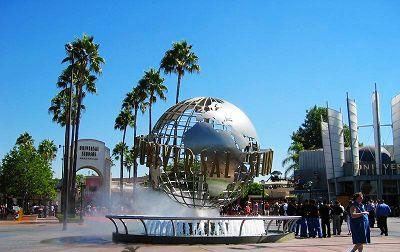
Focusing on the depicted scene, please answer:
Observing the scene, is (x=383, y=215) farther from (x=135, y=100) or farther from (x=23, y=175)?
(x=23, y=175)

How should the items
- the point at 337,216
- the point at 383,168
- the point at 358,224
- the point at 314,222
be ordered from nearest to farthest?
1. the point at 358,224
2. the point at 314,222
3. the point at 337,216
4. the point at 383,168

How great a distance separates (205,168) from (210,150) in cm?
63

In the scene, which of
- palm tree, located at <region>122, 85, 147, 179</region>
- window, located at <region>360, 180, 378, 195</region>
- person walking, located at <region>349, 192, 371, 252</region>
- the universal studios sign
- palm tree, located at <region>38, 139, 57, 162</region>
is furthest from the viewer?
palm tree, located at <region>38, 139, 57, 162</region>

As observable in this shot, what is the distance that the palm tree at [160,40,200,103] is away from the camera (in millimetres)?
40406

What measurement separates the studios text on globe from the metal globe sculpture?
33 millimetres

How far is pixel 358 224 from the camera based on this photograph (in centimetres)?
1060

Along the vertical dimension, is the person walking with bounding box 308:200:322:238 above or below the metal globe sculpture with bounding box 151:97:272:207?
below

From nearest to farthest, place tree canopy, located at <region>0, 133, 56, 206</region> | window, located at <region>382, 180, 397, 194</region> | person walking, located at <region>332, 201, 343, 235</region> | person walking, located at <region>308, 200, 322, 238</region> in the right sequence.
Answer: person walking, located at <region>308, 200, 322, 238</region>, person walking, located at <region>332, 201, 343, 235</region>, tree canopy, located at <region>0, 133, 56, 206</region>, window, located at <region>382, 180, 397, 194</region>

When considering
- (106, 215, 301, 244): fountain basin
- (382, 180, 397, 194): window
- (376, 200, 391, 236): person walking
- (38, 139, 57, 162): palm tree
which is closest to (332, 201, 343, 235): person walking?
(376, 200, 391, 236): person walking

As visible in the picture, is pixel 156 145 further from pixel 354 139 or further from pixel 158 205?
pixel 354 139

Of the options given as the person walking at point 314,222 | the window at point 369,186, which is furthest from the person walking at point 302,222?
the window at point 369,186

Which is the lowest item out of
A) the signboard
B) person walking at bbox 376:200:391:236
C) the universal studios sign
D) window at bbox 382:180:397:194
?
person walking at bbox 376:200:391:236

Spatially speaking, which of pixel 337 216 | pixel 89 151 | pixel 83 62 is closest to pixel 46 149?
pixel 89 151

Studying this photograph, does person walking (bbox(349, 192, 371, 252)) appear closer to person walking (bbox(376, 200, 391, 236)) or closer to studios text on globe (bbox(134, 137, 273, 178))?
studios text on globe (bbox(134, 137, 273, 178))
